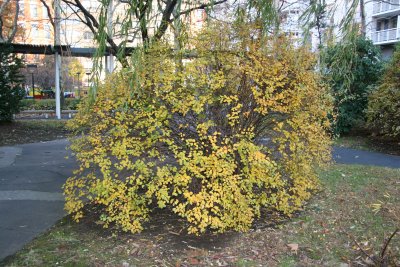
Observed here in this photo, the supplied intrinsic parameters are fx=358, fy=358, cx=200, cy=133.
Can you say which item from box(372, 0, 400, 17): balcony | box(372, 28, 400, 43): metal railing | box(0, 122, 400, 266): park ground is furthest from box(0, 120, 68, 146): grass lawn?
box(372, 0, 400, 17): balcony

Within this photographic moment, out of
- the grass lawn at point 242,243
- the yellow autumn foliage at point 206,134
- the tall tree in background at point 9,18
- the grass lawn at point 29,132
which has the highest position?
the tall tree in background at point 9,18

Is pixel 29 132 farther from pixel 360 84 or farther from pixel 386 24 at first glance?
pixel 386 24

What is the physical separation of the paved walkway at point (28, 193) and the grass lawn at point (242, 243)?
0.86 feet

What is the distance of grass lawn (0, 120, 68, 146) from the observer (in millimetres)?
12250

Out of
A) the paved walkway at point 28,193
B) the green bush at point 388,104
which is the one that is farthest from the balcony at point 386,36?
the paved walkway at point 28,193

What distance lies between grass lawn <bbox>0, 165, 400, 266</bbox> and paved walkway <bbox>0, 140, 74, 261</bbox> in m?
0.26

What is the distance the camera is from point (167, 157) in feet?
14.0

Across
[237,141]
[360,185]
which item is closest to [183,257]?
[237,141]

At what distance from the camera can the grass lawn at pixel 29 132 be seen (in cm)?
1225

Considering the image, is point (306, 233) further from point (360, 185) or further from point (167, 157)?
point (360, 185)

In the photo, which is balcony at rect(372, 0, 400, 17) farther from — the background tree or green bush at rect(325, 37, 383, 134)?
the background tree

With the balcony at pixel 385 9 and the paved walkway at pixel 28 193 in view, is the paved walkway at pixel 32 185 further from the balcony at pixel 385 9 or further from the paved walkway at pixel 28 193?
the balcony at pixel 385 9

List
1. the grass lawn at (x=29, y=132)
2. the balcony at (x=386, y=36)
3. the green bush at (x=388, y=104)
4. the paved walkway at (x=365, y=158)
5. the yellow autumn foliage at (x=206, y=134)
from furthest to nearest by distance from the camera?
the balcony at (x=386, y=36) < the grass lawn at (x=29, y=132) < the green bush at (x=388, y=104) < the paved walkway at (x=365, y=158) < the yellow autumn foliage at (x=206, y=134)

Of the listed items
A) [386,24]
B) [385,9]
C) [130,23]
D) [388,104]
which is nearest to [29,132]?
[130,23]
